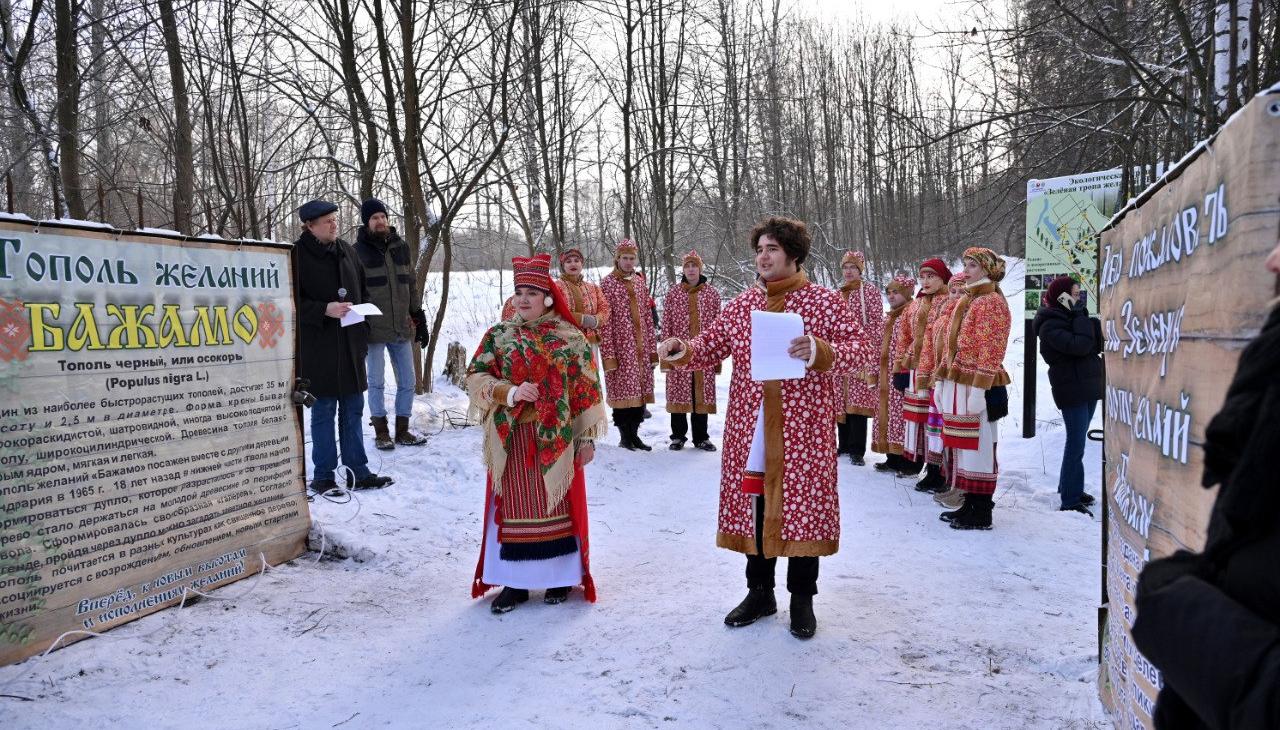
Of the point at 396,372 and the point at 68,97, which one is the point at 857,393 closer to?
the point at 396,372

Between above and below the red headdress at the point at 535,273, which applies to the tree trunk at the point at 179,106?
above

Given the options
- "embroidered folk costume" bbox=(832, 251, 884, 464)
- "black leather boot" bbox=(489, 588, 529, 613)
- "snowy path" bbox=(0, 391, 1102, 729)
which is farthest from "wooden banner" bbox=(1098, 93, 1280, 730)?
"embroidered folk costume" bbox=(832, 251, 884, 464)

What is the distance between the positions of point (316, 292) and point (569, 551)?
3.05 m

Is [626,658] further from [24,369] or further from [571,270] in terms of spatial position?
[571,270]

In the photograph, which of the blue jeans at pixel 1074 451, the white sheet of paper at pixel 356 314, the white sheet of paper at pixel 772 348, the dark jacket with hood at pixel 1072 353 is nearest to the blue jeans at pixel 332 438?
the white sheet of paper at pixel 356 314

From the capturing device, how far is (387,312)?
739cm

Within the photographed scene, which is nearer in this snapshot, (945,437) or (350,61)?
(945,437)

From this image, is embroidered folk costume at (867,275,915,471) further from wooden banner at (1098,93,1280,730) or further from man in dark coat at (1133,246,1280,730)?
man in dark coat at (1133,246,1280,730)

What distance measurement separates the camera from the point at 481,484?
275 inches

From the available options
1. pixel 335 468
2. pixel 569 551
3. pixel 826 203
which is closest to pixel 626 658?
pixel 569 551

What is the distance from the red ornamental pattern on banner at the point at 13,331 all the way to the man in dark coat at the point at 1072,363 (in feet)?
21.9

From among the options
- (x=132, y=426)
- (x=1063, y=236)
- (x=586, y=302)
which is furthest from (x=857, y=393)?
(x=132, y=426)

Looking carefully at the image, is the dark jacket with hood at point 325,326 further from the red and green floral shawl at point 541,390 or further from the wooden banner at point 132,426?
the red and green floral shawl at point 541,390

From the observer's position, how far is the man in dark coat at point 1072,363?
6.29 metres
